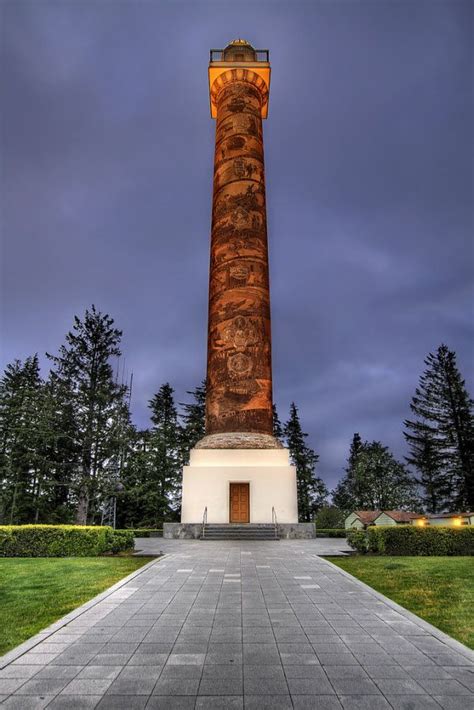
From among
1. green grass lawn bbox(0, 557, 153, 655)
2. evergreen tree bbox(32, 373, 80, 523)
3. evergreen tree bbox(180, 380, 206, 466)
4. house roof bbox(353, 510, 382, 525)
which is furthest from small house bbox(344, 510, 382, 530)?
green grass lawn bbox(0, 557, 153, 655)

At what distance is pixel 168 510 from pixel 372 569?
23.3 metres

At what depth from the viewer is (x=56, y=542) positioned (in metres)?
12.4

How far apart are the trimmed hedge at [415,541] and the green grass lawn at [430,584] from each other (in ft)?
2.52

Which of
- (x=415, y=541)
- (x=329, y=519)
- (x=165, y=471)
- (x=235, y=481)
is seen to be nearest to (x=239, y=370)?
(x=235, y=481)

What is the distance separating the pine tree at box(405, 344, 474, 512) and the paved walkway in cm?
2721

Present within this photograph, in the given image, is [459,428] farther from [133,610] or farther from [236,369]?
[133,610]

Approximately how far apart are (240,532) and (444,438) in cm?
2162

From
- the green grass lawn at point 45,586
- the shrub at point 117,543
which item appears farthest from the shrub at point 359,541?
the shrub at point 117,543

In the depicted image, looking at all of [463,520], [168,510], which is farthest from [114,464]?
[463,520]

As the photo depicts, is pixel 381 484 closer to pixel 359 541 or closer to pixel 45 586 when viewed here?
pixel 359 541

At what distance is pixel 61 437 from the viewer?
2553 centimetres

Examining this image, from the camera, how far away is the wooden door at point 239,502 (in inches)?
740

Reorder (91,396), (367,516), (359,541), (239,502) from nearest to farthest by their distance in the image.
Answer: (359,541) < (239,502) < (91,396) < (367,516)

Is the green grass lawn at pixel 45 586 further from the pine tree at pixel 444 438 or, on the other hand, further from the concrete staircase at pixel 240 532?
the pine tree at pixel 444 438
